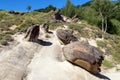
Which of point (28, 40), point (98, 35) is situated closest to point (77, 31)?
point (98, 35)

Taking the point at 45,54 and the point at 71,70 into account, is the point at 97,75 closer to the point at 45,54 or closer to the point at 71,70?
the point at 71,70

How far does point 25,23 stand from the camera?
49.5 m

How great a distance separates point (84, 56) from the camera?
2928cm

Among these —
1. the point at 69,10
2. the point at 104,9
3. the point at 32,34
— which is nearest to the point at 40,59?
the point at 32,34

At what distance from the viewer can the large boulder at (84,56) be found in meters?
29.3

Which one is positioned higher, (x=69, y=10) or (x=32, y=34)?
(x=69, y=10)

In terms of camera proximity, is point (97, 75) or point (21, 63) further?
point (97, 75)

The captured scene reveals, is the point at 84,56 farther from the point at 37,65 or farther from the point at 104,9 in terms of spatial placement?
the point at 104,9

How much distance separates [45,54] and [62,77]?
6402 mm

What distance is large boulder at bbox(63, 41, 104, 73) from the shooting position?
2934cm

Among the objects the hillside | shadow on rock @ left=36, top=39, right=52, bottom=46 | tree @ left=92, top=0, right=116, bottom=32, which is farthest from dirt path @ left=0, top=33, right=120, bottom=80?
tree @ left=92, top=0, right=116, bottom=32

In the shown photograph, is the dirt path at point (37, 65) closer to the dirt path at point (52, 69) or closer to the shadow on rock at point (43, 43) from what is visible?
the dirt path at point (52, 69)

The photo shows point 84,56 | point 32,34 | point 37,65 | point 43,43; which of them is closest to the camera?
point 37,65

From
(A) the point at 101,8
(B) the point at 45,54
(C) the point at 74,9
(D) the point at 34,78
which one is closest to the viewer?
(D) the point at 34,78
